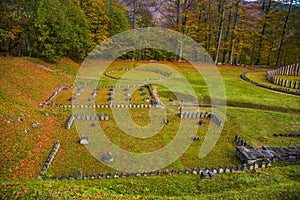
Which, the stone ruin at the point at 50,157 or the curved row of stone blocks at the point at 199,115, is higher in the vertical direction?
the curved row of stone blocks at the point at 199,115

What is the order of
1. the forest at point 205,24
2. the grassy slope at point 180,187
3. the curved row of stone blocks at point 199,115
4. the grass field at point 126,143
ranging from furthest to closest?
the forest at point 205,24
the curved row of stone blocks at point 199,115
the grass field at point 126,143
the grassy slope at point 180,187

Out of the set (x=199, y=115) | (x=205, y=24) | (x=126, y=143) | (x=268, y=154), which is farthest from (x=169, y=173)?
(x=205, y=24)

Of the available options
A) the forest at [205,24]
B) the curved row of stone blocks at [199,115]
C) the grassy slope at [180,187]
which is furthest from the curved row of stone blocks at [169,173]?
the forest at [205,24]

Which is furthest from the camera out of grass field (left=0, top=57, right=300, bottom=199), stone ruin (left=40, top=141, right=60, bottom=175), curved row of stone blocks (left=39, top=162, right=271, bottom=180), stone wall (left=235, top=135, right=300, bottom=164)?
stone wall (left=235, top=135, right=300, bottom=164)

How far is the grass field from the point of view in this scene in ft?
23.8

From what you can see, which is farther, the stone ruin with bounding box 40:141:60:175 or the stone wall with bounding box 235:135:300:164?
the stone wall with bounding box 235:135:300:164

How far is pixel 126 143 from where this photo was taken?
11.2m

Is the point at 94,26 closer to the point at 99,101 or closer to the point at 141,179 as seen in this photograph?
the point at 99,101

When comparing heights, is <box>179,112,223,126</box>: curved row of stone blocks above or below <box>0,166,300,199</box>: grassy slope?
above

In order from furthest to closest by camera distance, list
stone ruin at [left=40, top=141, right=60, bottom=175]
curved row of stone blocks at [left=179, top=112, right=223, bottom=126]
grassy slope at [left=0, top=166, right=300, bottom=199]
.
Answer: curved row of stone blocks at [left=179, top=112, right=223, bottom=126], stone ruin at [left=40, top=141, right=60, bottom=175], grassy slope at [left=0, top=166, right=300, bottom=199]

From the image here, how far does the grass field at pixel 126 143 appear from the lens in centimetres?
726

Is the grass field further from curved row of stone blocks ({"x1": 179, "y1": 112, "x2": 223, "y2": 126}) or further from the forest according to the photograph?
the forest

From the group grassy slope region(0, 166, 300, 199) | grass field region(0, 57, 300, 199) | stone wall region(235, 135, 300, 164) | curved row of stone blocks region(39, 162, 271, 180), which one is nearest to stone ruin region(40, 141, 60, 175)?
grass field region(0, 57, 300, 199)

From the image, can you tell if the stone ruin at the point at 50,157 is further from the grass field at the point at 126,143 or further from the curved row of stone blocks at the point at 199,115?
the curved row of stone blocks at the point at 199,115
